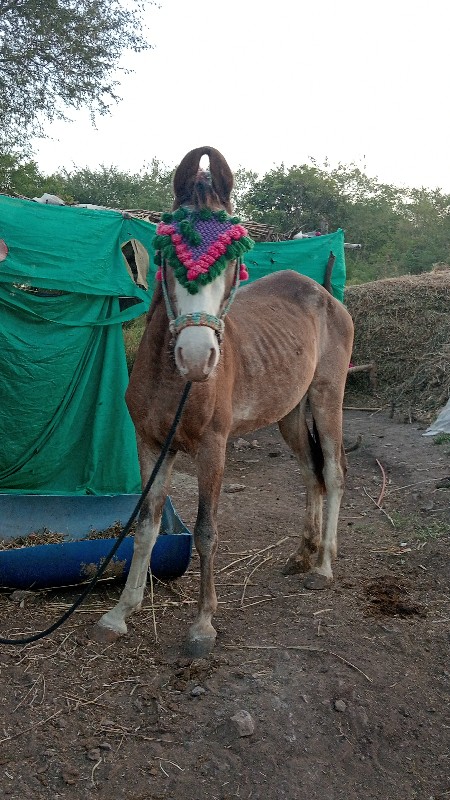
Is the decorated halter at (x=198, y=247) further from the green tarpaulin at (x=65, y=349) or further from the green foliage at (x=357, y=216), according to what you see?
the green foliage at (x=357, y=216)

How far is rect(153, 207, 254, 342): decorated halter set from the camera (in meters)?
2.81

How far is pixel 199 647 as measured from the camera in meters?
3.33

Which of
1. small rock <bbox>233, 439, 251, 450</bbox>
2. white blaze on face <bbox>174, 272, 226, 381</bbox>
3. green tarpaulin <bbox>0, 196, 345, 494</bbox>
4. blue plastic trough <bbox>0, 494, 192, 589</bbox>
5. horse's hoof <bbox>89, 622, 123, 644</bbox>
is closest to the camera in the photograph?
white blaze on face <bbox>174, 272, 226, 381</bbox>

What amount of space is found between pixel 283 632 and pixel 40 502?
2.19 metres

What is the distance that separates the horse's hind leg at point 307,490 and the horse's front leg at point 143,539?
4.25 feet

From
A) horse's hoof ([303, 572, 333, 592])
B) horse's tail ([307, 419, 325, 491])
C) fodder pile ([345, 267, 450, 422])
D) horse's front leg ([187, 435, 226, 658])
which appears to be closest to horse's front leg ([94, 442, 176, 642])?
horse's front leg ([187, 435, 226, 658])

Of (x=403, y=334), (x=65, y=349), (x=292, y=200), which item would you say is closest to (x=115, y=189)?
(x=292, y=200)

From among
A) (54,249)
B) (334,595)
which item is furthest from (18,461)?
(334,595)

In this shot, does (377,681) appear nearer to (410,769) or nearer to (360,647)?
(360,647)

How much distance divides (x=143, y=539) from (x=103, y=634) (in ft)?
1.77

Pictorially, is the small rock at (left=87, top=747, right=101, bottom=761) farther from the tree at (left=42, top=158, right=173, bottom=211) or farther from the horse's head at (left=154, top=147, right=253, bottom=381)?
the tree at (left=42, top=158, right=173, bottom=211)

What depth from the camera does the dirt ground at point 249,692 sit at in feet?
8.23

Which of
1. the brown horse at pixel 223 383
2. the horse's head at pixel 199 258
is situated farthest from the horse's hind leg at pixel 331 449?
the horse's head at pixel 199 258

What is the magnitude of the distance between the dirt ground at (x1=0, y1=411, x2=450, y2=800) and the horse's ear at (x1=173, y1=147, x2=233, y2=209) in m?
2.30
